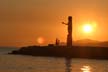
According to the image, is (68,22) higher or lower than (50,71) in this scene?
higher

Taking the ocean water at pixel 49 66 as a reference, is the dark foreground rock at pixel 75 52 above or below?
above

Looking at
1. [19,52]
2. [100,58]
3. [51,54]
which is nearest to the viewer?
[100,58]

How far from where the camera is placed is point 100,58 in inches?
3706

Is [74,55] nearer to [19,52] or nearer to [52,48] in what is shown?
[52,48]

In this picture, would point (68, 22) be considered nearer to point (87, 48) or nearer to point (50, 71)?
point (87, 48)

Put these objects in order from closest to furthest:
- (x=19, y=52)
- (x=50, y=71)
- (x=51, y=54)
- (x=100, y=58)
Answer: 1. (x=50, y=71)
2. (x=100, y=58)
3. (x=51, y=54)
4. (x=19, y=52)

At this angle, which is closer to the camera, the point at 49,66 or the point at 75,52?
the point at 49,66

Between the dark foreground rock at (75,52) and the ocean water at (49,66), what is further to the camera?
the dark foreground rock at (75,52)

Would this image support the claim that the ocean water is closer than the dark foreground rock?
Yes

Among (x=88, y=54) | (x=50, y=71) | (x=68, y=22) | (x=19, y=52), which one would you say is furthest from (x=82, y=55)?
(x=50, y=71)

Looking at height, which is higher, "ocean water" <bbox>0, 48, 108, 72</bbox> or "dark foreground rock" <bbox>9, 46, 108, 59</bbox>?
"dark foreground rock" <bbox>9, 46, 108, 59</bbox>

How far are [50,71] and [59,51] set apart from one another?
48.1m

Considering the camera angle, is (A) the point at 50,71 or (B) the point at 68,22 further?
(B) the point at 68,22

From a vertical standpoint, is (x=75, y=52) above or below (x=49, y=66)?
above
